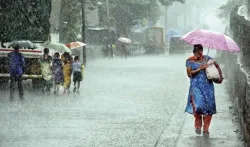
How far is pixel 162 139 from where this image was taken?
10773mm

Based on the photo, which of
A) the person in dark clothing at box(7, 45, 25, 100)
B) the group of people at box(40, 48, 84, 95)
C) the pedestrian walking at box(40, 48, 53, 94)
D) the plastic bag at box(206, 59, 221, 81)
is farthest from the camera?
the group of people at box(40, 48, 84, 95)

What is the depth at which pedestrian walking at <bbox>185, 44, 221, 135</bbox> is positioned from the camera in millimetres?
10805

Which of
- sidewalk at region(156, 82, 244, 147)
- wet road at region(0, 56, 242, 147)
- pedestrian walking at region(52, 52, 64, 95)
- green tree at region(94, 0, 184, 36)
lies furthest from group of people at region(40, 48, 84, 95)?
green tree at region(94, 0, 184, 36)

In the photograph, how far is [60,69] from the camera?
789 inches

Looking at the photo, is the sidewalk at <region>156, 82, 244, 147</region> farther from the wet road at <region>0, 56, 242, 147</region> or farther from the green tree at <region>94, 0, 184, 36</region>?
the green tree at <region>94, 0, 184, 36</region>

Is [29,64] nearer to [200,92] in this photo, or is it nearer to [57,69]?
[57,69]

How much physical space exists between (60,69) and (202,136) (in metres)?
9.70

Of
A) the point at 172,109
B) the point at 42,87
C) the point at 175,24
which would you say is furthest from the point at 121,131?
the point at 175,24

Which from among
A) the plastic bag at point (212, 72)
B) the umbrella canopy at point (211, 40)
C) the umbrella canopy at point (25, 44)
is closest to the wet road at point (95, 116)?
the plastic bag at point (212, 72)

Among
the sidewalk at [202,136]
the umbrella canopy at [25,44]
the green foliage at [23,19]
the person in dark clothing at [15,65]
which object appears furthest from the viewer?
the green foliage at [23,19]

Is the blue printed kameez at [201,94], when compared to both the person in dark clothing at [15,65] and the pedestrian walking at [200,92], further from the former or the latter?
the person in dark clothing at [15,65]

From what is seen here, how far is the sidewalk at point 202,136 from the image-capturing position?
33.4 feet

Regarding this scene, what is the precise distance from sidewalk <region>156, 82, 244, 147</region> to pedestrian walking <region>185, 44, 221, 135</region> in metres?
0.33

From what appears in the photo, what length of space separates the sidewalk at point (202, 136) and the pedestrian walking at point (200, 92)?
1.08ft
